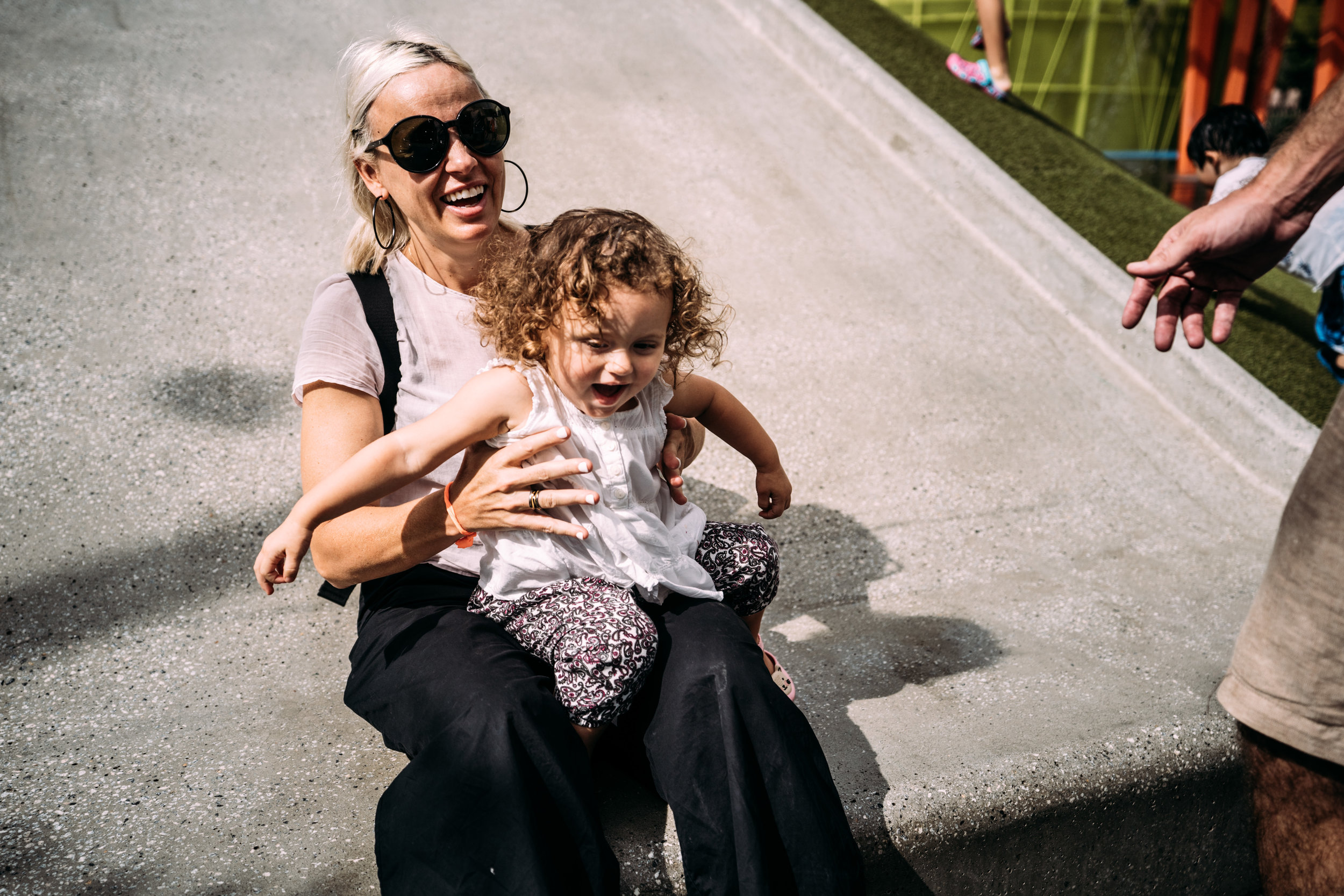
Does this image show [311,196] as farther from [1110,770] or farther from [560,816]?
[1110,770]

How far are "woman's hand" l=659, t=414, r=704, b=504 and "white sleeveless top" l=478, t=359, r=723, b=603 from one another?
0.06 metres

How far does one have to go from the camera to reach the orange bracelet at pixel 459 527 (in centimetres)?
177

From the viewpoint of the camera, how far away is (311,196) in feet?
13.6

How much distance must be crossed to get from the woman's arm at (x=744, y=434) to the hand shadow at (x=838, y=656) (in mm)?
575

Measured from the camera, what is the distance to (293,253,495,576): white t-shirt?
1963mm

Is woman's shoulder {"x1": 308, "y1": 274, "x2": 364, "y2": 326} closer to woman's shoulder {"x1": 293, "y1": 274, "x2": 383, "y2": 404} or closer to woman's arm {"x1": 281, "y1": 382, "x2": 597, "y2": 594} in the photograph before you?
woman's shoulder {"x1": 293, "y1": 274, "x2": 383, "y2": 404}

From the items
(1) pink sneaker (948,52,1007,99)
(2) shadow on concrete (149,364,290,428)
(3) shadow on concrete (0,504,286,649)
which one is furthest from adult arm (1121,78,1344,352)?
(1) pink sneaker (948,52,1007,99)

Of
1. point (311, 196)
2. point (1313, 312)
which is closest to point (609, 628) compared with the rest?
point (311, 196)

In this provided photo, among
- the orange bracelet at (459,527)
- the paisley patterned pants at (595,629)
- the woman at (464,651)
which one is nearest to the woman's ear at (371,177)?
the woman at (464,651)

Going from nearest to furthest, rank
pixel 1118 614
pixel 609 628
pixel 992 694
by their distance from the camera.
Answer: pixel 609 628 → pixel 992 694 → pixel 1118 614

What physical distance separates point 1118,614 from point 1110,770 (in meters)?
0.89

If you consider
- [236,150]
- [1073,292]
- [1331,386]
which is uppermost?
[236,150]

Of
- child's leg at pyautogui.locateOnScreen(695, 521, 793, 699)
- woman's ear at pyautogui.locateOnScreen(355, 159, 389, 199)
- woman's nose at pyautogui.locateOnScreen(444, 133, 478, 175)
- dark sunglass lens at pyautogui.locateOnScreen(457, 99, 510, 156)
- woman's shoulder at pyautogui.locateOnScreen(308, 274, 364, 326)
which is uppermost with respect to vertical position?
dark sunglass lens at pyautogui.locateOnScreen(457, 99, 510, 156)

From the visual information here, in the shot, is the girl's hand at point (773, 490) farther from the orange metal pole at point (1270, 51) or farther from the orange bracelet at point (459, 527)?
the orange metal pole at point (1270, 51)
